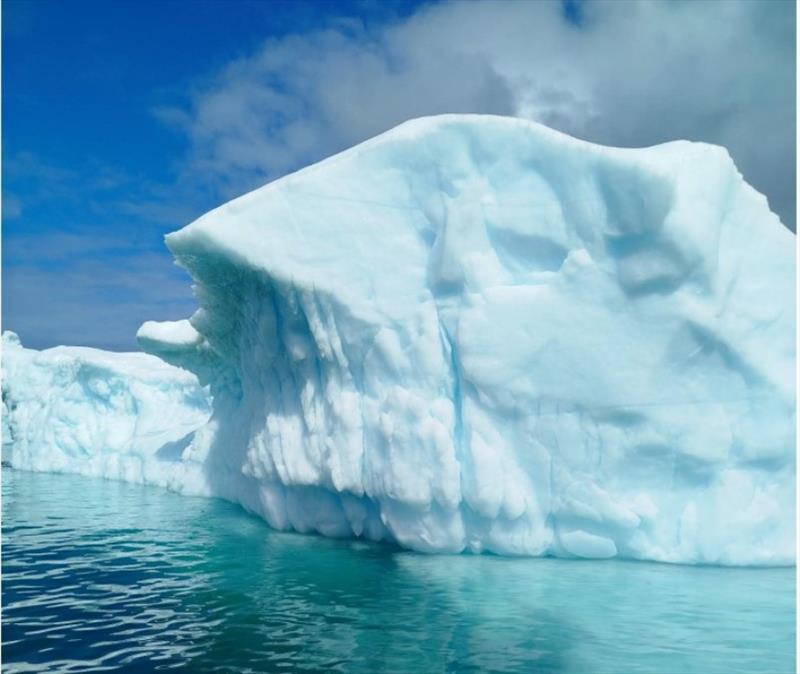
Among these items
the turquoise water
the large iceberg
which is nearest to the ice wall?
the large iceberg

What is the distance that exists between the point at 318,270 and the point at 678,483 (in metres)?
4.89

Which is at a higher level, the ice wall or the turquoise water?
the ice wall

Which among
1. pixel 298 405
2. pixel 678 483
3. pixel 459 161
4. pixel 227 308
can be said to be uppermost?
pixel 459 161

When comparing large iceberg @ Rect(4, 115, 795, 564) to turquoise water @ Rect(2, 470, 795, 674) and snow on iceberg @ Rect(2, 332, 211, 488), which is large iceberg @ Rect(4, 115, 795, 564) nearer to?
turquoise water @ Rect(2, 470, 795, 674)

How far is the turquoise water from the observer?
5199 mm

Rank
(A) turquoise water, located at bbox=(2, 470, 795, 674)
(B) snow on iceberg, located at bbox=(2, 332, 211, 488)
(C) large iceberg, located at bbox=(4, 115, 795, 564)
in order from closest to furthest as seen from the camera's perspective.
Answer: (A) turquoise water, located at bbox=(2, 470, 795, 674) → (C) large iceberg, located at bbox=(4, 115, 795, 564) → (B) snow on iceberg, located at bbox=(2, 332, 211, 488)

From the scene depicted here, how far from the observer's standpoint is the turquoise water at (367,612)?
520 centimetres

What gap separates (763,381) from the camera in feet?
27.2

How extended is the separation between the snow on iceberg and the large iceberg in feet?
38.5

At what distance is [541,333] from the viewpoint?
8.42 m

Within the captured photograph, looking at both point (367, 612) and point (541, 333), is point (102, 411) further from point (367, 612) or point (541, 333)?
point (367, 612)

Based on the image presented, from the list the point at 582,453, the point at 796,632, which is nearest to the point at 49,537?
the point at 582,453

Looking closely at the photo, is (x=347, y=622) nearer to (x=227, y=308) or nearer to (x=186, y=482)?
(x=227, y=308)

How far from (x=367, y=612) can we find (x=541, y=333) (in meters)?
3.70
